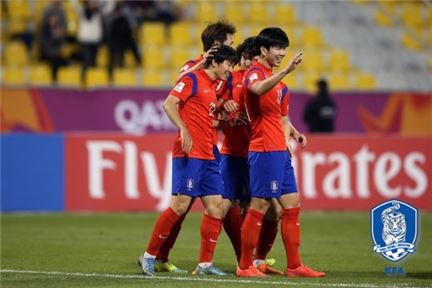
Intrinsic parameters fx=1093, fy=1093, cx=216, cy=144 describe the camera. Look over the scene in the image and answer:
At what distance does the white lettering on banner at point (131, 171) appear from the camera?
17.2 m

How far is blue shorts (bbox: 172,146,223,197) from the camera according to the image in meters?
9.72

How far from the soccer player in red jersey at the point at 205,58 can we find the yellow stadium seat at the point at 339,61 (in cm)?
1309

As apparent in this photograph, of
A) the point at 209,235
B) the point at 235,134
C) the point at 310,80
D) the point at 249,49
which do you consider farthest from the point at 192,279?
the point at 310,80

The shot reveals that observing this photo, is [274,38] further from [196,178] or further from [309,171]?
[309,171]

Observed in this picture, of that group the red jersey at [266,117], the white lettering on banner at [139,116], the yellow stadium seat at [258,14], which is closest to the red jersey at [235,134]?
the red jersey at [266,117]

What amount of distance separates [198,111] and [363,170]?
838cm

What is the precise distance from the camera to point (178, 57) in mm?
22141

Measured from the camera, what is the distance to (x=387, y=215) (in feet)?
31.4

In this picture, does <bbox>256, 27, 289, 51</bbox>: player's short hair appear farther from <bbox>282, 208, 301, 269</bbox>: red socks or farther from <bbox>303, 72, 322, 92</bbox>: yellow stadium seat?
<bbox>303, 72, 322, 92</bbox>: yellow stadium seat

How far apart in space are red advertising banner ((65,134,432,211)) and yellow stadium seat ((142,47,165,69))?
4490 millimetres

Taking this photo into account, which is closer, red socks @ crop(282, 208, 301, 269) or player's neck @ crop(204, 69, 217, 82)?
red socks @ crop(282, 208, 301, 269)

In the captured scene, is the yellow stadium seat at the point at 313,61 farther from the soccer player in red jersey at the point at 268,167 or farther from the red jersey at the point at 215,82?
the soccer player in red jersey at the point at 268,167

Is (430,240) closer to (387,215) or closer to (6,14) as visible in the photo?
(387,215)

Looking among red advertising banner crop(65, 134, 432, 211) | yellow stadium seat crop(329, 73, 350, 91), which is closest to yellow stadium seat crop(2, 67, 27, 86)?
red advertising banner crop(65, 134, 432, 211)
